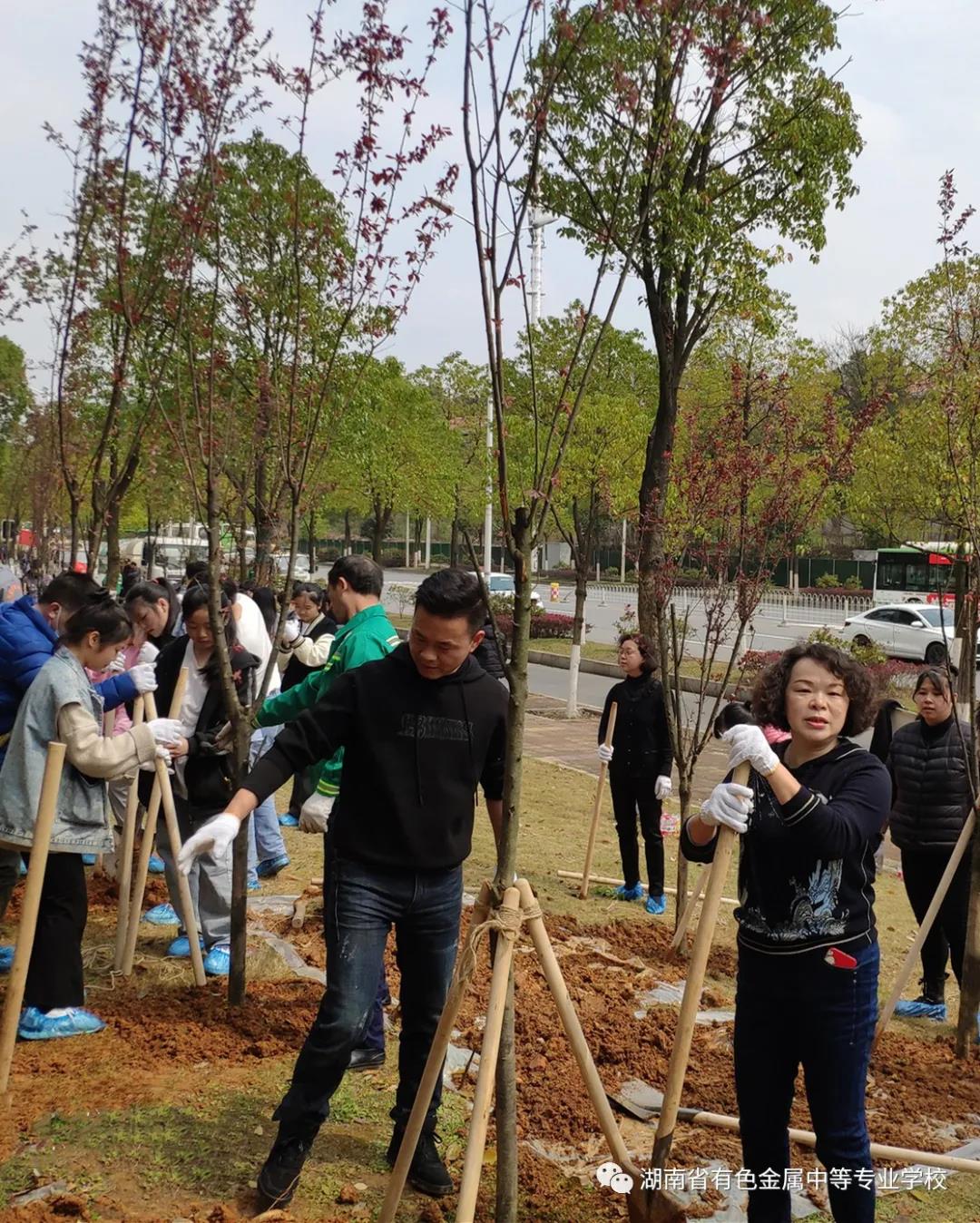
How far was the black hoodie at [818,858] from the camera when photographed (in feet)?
8.61

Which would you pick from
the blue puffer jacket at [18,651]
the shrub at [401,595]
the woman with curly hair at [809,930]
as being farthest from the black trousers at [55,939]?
the shrub at [401,595]

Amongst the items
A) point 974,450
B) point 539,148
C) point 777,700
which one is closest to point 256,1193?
point 777,700

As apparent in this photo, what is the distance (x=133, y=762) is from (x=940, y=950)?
4.18 meters

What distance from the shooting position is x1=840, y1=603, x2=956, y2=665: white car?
2412 cm

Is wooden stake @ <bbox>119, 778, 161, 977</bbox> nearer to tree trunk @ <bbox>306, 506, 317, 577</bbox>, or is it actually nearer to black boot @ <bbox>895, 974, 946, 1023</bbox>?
black boot @ <bbox>895, 974, 946, 1023</bbox>

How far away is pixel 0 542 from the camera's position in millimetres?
48469

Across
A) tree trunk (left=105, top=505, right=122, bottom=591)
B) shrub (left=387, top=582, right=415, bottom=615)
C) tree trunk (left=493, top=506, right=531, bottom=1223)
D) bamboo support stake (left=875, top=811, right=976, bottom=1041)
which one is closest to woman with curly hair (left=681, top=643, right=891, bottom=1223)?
tree trunk (left=493, top=506, right=531, bottom=1223)

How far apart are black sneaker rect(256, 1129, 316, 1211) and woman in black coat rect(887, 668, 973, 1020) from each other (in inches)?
142

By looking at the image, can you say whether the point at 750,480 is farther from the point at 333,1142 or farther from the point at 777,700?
the point at 333,1142

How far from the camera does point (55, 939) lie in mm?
3883

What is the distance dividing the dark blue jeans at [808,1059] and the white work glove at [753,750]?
491mm

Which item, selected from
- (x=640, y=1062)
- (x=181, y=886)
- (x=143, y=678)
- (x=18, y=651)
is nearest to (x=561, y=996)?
(x=640, y=1062)

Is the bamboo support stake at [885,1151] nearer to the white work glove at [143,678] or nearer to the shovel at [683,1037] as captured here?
the shovel at [683,1037]

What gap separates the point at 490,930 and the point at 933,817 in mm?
3535
